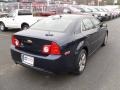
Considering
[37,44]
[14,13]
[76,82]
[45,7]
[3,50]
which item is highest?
[45,7]

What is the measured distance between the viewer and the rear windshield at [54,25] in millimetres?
4412

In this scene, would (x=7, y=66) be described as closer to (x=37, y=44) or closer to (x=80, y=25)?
(x=37, y=44)

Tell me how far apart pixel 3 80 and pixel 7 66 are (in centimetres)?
89

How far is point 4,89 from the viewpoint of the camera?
11.9 ft

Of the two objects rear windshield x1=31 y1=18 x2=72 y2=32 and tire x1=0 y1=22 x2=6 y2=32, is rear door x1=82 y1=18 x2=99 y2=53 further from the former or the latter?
tire x1=0 y1=22 x2=6 y2=32

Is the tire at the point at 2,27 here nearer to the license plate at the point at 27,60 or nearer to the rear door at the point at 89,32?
the rear door at the point at 89,32

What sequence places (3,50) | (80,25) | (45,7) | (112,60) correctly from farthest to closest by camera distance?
1. (45,7)
2. (3,50)
3. (112,60)
4. (80,25)

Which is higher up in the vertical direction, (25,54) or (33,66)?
(25,54)

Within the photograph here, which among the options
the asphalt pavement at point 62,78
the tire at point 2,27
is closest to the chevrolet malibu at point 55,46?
the asphalt pavement at point 62,78

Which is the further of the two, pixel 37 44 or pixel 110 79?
pixel 110 79

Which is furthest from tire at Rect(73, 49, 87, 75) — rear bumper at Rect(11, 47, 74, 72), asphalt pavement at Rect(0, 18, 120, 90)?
rear bumper at Rect(11, 47, 74, 72)

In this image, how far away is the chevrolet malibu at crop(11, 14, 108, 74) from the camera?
11.8ft

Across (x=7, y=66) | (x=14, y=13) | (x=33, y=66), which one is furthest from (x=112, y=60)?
(x=14, y=13)

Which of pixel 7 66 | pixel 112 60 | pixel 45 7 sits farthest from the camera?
pixel 45 7
